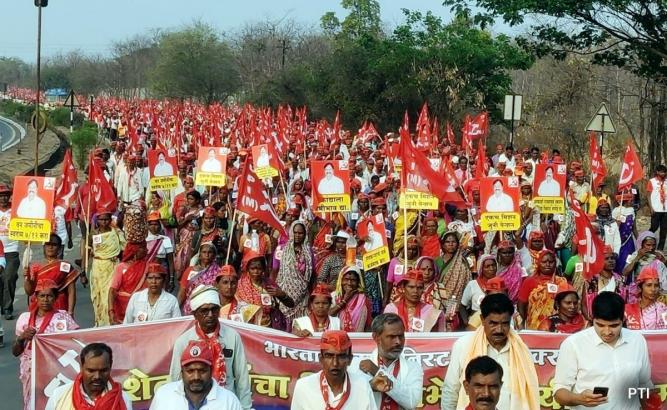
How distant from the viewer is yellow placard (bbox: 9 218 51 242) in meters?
8.68

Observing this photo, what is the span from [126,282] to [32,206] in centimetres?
133

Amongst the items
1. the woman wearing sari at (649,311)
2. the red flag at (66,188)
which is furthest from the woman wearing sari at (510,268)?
the red flag at (66,188)

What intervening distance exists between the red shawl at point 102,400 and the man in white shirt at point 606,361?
2106mm

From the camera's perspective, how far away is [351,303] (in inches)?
304

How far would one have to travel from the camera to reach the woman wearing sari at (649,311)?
703cm

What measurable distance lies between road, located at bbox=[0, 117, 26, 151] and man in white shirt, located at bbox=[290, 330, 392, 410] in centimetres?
4107

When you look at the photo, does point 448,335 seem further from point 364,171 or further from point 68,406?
point 364,171

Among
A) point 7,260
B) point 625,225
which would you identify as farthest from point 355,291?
point 625,225

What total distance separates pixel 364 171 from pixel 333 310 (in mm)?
10507

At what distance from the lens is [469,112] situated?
35.4 meters

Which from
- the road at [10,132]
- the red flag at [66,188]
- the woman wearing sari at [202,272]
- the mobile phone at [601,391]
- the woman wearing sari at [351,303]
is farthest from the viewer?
the road at [10,132]

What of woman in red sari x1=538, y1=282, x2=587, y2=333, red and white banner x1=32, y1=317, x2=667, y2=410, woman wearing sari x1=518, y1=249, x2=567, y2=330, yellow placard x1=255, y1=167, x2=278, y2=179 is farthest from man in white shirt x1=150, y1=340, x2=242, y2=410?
yellow placard x1=255, y1=167, x2=278, y2=179

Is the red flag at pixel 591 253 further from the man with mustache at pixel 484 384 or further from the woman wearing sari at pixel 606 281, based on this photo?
the man with mustache at pixel 484 384

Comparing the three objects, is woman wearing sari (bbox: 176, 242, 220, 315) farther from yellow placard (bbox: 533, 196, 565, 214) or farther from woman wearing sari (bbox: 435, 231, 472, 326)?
yellow placard (bbox: 533, 196, 565, 214)
